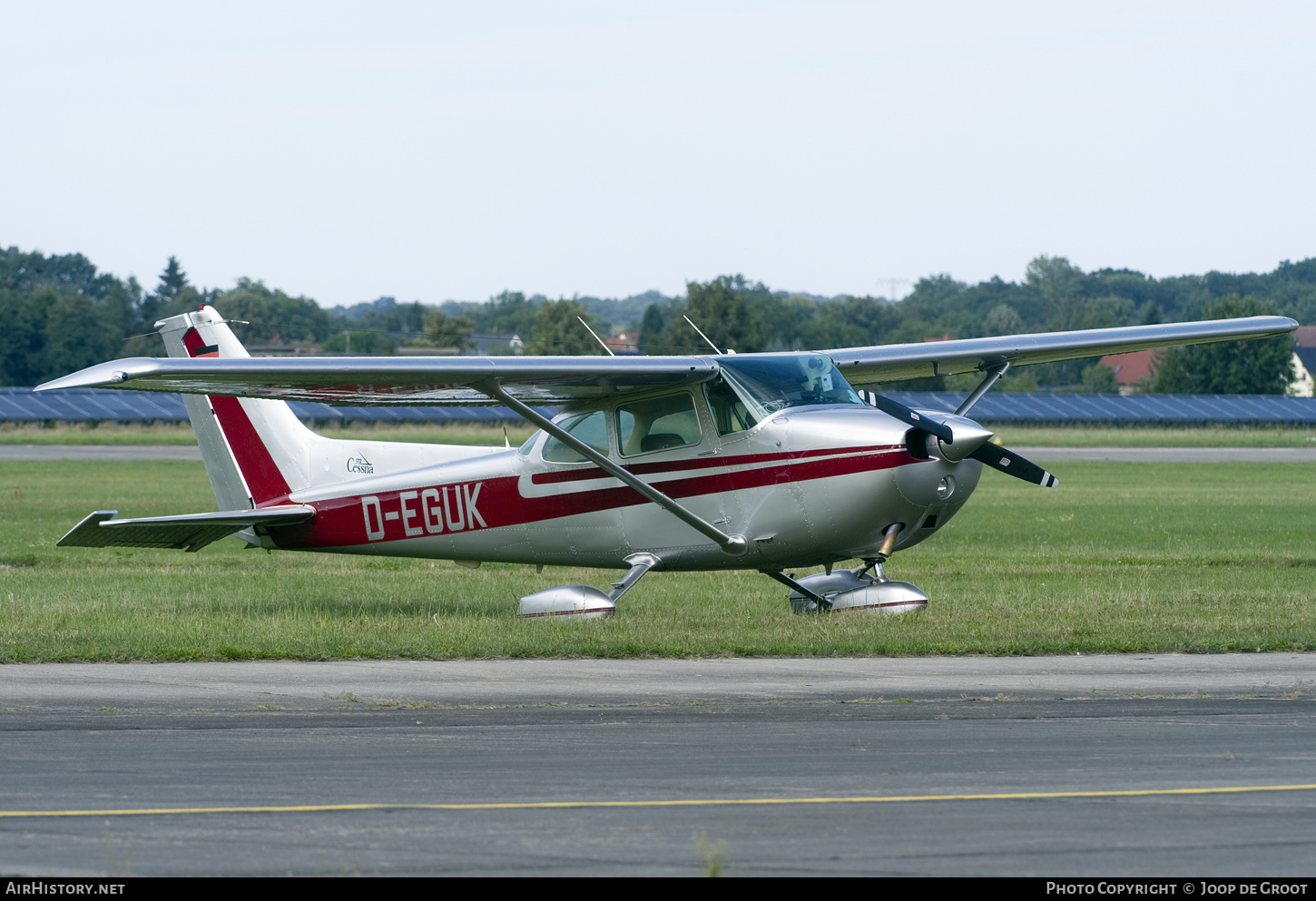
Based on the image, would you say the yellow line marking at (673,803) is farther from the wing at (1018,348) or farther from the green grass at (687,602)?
the wing at (1018,348)

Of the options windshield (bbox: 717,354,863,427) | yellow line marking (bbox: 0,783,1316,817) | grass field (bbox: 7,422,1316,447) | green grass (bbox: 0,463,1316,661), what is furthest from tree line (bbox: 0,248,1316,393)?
yellow line marking (bbox: 0,783,1316,817)

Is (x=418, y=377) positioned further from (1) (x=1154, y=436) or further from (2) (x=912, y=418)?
(1) (x=1154, y=436)

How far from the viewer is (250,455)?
16.5 meters

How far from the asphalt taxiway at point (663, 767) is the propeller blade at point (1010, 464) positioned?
2.03m

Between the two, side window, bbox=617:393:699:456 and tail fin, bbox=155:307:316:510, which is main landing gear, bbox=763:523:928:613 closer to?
side window, bbox=617:393:699:456

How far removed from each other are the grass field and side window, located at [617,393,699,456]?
4322 centimetres

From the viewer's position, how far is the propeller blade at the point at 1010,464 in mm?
13531

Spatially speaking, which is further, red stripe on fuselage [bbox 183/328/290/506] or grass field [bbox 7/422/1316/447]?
grass field [bbox 7/422/1316/447]

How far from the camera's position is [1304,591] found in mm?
16172

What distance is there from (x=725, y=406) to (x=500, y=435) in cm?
5058

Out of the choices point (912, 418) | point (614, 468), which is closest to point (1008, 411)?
point (912, 418)

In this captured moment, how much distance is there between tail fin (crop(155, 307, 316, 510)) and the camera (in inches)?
643
